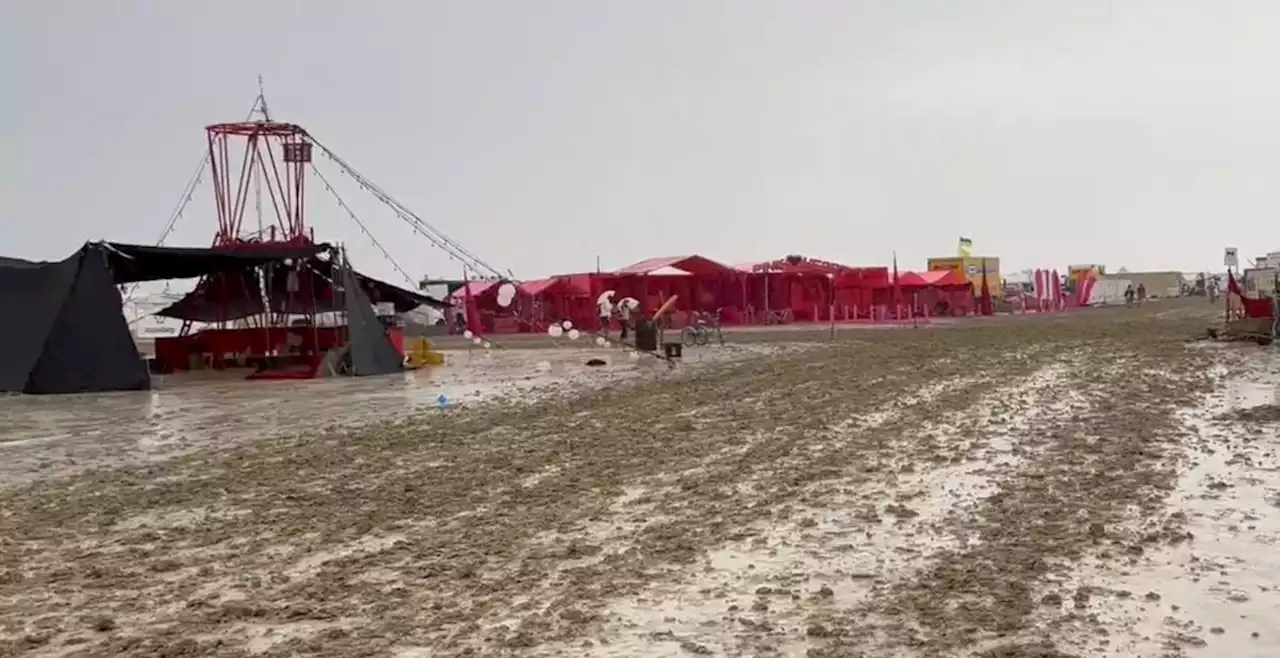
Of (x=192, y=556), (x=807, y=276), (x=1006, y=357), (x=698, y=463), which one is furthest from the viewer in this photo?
(x=807, y=276)

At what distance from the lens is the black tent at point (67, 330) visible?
20.5m

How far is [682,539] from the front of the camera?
22.7ft

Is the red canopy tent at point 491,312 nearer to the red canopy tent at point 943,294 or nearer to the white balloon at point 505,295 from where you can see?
the white balloon at point 505,295

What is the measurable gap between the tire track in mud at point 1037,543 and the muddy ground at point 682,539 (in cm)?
3

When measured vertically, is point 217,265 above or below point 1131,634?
above

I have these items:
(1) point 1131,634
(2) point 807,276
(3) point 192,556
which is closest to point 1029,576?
(1) point 1131,634

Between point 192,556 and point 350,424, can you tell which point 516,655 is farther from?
point 350,424

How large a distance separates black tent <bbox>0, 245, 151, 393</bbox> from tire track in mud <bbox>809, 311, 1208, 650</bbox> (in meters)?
16.3

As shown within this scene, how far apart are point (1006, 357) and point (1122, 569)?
16.7 metres

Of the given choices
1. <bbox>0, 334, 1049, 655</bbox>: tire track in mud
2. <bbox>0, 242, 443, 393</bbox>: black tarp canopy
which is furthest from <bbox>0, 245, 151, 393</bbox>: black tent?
<bbox>0, 334, 1049, 655</bbox>: tire track in mud

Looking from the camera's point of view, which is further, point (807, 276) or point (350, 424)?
point (807, 276)

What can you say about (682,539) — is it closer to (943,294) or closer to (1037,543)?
(1037,543)

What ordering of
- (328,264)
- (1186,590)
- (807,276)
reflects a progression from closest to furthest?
1. (1186,590)
2. (328,264)
3. (807,276)

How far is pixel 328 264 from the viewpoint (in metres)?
25.4
